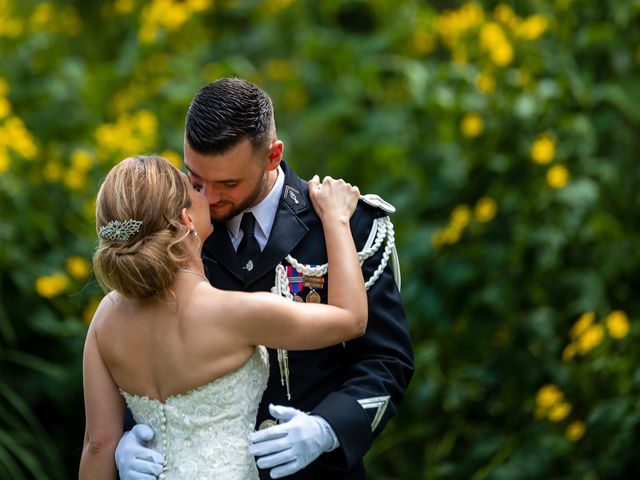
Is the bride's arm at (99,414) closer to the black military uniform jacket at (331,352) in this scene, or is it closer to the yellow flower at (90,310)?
the black military uniform jacket at (331,352)

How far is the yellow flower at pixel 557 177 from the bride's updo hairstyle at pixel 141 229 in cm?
234

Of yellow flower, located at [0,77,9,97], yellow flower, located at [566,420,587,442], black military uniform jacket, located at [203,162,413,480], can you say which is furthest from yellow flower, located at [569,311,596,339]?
yellow flower, located at [0,77,9,97]

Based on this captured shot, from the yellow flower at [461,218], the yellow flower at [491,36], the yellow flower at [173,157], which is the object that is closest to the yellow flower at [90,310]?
the yellow flower at [173,157]

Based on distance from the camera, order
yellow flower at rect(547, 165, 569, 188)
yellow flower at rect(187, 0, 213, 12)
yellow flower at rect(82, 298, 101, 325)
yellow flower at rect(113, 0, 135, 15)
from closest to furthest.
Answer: yellow flower at rect(547, 165, 569, 188) → yellow flower at rect(82, 298, 101, 325) → yellow flower at rect(187, 0, 213, 12) → yellow flower at rect(113, 0, 135, 15)

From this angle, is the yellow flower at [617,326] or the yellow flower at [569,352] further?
the yellow flower at [569,352]

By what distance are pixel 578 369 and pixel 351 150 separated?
64.2 inches

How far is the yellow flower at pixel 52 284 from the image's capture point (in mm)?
4316

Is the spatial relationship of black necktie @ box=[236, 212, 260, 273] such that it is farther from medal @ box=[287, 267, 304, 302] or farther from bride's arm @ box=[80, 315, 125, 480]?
bride's arm @ box=[80, 315, 125, 480]

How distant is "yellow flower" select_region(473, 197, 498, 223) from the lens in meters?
4.48

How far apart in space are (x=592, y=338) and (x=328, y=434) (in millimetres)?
1893

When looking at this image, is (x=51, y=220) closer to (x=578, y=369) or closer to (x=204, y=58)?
(x=204, y=58)

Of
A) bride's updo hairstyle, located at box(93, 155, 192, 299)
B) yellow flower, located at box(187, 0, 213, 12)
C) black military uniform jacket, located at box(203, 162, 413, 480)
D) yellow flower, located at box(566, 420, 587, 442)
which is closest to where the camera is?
bride's updo hairstyle, located at box(93, 155, 192, 299)

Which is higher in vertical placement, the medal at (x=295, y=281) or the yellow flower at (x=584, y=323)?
the medal at (x=295, y=281)

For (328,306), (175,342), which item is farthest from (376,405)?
(175,342)
